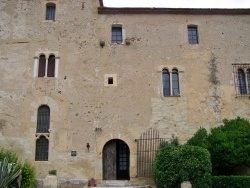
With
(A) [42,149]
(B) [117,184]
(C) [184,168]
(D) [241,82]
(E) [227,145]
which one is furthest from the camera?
(D) [241,82]

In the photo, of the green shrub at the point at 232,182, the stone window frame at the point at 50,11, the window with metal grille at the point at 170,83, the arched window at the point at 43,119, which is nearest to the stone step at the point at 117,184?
the green shrub at the point at 232,182

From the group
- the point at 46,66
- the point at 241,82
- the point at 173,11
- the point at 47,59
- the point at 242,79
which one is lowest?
the point at 241,82

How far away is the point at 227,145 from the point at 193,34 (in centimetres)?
747

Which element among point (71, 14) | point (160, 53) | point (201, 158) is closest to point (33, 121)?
point (71, 14)

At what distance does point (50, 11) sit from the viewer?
20.9 meters

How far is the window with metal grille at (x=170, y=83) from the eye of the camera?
19.7 metres

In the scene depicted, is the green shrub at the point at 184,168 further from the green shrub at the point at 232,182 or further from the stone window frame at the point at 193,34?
the stone window frame at the point at 193,34

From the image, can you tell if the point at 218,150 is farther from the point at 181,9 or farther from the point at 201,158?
the point at 181,9

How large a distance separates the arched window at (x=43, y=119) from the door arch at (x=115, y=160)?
3.46 m

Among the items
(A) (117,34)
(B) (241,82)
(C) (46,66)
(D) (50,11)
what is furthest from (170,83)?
(D) (50,11)

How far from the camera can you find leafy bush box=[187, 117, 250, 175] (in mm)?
16609

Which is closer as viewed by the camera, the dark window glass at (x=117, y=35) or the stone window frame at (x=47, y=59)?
A: the stone window frame at (x=47, y=59)

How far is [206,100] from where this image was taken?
19500 millimetres

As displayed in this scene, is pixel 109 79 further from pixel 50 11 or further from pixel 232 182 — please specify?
pixel 232 182
